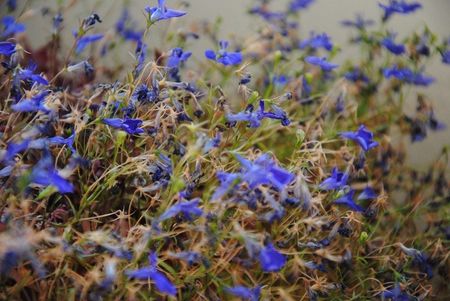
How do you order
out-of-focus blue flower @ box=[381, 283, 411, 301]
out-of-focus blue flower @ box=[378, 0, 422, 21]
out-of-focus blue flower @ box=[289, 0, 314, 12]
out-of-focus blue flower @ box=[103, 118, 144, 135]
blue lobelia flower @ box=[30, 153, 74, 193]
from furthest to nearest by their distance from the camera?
1. out-of-focus blue flower @ box=[289, 0, 314, 12]
2. out-of-focus blue flower @ box=[378, 0, 422, 21]
3. out-of-focus blue flower @ box=[381, 283, 411, 301]
4. out-of-focus blue flower @ box=[103, 118, 144, 135]
5. blue lobelia flower @ box=[30, 153, 74, 193]

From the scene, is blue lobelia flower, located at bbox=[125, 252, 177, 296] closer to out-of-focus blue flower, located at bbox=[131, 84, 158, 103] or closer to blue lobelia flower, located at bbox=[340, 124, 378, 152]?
out-of-focus blue flower, located at bbox=[131, 84, 158, 103]

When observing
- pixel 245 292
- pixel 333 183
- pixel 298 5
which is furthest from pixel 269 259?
pixel 298 5

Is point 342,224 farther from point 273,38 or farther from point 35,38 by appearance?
point 35,38

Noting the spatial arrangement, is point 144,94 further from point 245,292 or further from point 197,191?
point 245,292

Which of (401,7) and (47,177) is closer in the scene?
(47,177)

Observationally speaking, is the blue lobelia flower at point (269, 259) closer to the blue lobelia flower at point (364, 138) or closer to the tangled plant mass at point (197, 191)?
the tangled plant mass at point (197, 191)

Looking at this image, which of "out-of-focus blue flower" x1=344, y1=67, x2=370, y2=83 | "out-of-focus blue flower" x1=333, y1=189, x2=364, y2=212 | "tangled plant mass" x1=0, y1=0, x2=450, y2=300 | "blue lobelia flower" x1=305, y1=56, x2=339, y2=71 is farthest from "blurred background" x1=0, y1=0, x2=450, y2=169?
"out-of-focus blue flower" x1=333, y1=189, x2=364, y2=212

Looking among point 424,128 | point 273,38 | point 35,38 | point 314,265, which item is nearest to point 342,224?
point 314,265
